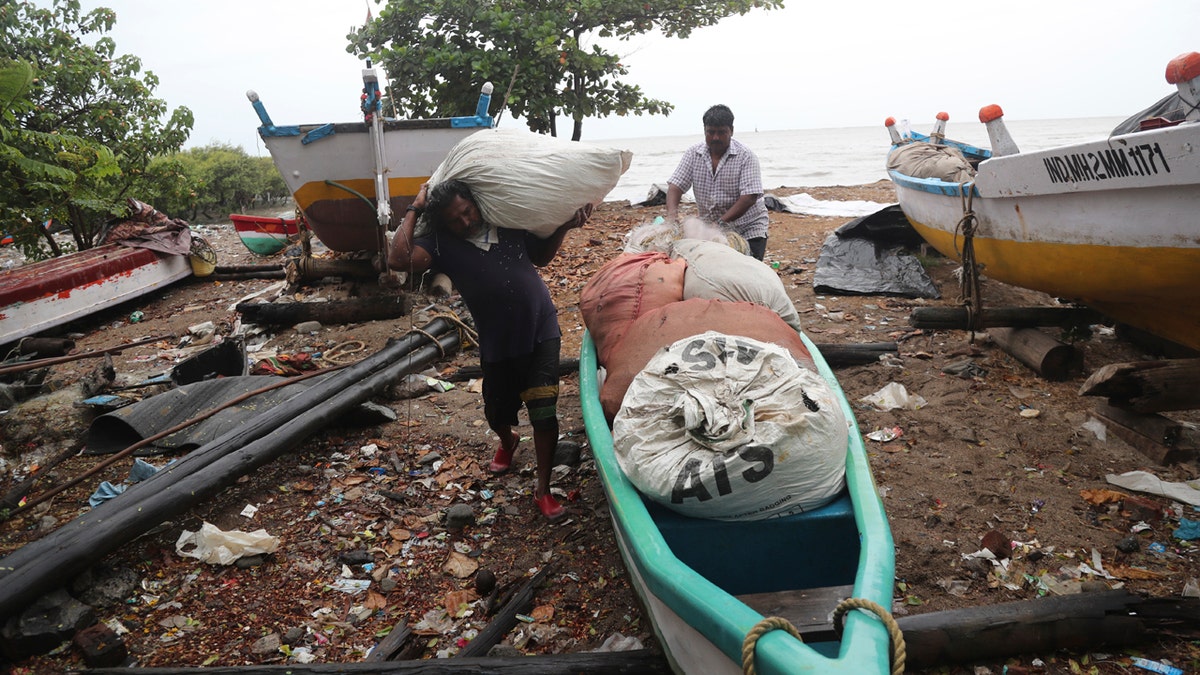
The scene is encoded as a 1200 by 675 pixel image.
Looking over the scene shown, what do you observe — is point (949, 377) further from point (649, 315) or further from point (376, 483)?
point (376, 483)

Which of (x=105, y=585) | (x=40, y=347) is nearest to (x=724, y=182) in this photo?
(x=105, y=585)

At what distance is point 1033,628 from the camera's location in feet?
7.34

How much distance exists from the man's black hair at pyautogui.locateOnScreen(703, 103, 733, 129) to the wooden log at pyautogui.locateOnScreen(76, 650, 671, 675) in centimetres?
339

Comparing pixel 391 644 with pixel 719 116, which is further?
pixel 719 116

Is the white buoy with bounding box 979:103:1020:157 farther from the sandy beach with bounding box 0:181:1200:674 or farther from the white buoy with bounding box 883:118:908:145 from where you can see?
the white buoy with bounding box 883:118:908:145

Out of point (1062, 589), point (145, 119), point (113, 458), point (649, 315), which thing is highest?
point (145, 119)

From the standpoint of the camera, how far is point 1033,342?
439 centimetres

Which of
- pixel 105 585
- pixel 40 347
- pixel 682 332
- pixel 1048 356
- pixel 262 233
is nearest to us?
pixel 682 332

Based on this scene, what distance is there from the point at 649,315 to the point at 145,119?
8.21 meters

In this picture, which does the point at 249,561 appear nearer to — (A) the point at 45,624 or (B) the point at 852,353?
(A) the point at 45,624

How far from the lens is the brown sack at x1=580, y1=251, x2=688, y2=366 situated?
10.6 feet

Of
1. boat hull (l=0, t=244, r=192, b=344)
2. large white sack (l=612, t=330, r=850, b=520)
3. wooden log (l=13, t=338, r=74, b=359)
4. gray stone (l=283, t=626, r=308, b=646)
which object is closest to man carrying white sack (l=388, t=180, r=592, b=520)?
large white sack (l=612, t=330, r=850, b=520)

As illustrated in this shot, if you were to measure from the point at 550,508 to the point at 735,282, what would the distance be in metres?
1.36

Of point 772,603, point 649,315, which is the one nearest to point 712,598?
point 772,603
